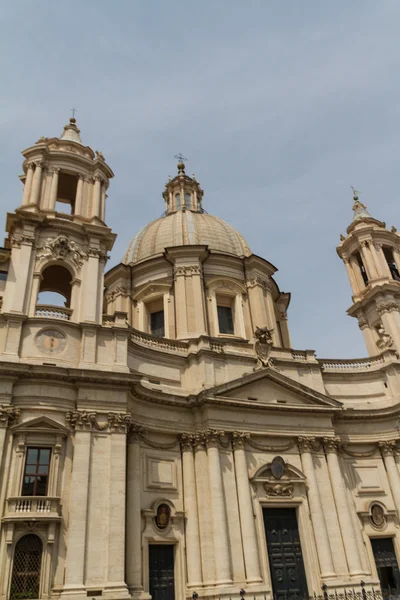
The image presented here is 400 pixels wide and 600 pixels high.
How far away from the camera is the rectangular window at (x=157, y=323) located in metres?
31.8

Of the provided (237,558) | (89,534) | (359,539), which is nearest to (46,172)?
(89,534)

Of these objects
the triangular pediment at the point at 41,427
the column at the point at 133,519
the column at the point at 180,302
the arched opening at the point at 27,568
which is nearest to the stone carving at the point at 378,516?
the column at the point at 133,519

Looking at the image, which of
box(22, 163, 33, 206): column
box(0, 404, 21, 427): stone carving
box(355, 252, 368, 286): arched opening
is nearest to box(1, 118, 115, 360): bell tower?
box(22, 163, 33, 206): column

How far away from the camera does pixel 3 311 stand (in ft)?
69.9

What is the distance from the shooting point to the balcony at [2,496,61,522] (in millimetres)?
17297

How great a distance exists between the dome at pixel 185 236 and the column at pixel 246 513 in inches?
591

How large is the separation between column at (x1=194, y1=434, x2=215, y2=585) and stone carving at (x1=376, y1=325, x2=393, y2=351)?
46.7 feet

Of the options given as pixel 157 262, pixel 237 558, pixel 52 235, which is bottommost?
pixel 237 558

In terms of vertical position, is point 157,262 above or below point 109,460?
above

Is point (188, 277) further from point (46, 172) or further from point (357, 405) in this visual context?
point (357, 405)

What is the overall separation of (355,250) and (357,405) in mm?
12866

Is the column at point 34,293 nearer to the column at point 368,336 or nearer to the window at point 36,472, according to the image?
the window at point 36,472

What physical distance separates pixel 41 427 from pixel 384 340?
21489mm

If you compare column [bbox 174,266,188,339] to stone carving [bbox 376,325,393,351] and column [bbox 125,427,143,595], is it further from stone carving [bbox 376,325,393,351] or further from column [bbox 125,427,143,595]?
stone carving [bbox 376,325,393,351]
